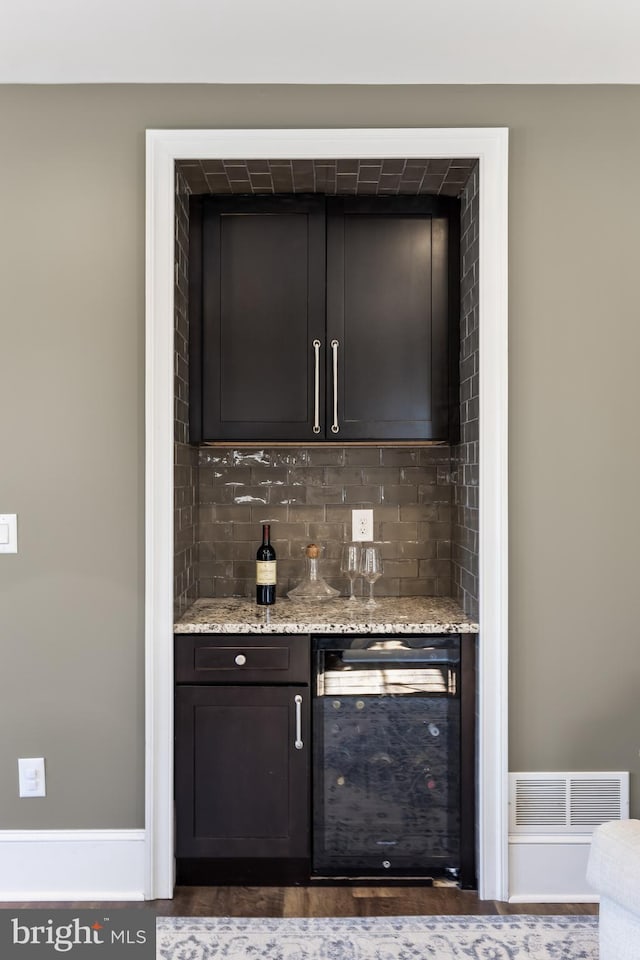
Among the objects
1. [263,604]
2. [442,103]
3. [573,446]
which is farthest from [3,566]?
[442,103]

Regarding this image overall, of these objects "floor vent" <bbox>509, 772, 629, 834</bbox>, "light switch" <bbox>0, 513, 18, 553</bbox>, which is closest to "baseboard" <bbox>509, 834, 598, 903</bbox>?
"floor vent" <bbox>509, 772, 629, 834</bbox>

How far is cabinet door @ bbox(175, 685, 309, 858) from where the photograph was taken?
2.48m

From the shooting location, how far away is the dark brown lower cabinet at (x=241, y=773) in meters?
2.48

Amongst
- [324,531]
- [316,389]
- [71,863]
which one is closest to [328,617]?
[324,531]

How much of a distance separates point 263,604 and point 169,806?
2.43 feet

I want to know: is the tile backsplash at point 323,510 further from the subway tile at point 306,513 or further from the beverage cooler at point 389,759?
the beverage cooler at point 389,759

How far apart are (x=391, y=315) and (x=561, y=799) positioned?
175cm

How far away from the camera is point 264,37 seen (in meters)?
2.22

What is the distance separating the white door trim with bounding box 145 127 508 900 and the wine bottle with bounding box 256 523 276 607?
1.25ft

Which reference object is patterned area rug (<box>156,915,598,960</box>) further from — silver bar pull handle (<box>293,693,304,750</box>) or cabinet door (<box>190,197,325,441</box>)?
cabinet door (<box>190,197,325,441</box>)

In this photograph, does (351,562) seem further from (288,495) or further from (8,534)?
(8,534)

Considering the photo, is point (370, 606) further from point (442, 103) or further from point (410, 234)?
point (442, 103)

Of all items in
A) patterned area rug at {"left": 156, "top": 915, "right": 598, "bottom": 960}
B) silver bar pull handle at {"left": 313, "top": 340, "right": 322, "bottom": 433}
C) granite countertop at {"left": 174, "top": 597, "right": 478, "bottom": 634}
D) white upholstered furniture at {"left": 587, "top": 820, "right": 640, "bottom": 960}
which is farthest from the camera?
silver bar pull handle at {"left": 313, "top": 340, "right": 322, "bottom": 433}

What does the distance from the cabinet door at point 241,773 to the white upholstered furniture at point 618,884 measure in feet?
3.24
